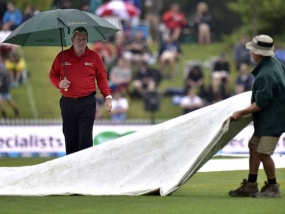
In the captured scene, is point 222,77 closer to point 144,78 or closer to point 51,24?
point 144,78

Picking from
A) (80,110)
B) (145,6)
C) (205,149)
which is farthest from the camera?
(145,6)

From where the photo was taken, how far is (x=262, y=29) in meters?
31.2

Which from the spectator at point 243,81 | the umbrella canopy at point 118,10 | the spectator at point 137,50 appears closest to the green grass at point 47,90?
the spectator at point 137,50

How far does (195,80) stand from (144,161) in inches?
639

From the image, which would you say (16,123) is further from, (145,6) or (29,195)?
(145,6)

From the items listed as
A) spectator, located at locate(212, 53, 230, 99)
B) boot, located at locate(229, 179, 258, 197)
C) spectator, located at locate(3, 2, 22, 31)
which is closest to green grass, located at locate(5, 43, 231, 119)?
spectator, located at locate(212, 53, 230, 99)

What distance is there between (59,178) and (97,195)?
559 mm

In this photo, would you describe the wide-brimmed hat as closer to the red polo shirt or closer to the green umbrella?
the green umbrella

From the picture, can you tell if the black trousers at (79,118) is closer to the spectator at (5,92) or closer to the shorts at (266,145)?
the shorts at (266,145)

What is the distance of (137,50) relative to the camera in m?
27.6

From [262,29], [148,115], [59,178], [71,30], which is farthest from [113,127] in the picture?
[262,29]

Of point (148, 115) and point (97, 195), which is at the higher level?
point (97, 195)

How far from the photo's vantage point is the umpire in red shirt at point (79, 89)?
10.9 m

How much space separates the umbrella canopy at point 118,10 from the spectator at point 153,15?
7.57 ft
